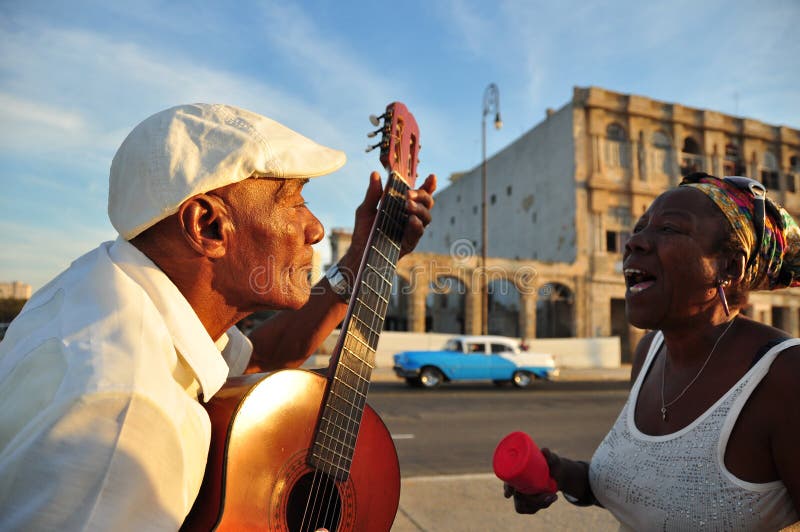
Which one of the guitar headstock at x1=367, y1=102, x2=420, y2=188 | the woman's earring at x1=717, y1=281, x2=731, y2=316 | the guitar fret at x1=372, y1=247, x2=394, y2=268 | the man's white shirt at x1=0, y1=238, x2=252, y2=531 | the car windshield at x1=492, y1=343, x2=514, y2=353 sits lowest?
the car windshield at x1=492, y1=343, x2=514, y2=353

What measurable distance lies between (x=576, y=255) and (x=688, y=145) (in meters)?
10.1

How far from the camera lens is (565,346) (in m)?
23.6

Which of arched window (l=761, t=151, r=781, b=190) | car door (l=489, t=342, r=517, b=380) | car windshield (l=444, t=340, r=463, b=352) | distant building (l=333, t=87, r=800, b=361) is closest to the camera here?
car door (l=489, t=342, r=517, b=380)

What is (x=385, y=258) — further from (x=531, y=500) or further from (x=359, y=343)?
(x=531, y=500)

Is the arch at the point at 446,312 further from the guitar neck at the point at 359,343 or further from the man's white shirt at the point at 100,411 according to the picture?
the man's white shirt at the point at 100,411

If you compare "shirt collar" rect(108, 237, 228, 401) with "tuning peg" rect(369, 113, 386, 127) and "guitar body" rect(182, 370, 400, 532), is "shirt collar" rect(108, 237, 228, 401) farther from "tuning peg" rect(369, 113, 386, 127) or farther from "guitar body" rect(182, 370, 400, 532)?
"tuning peg" rect(369, 113, 386, 127)

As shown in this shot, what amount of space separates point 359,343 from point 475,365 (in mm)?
14008

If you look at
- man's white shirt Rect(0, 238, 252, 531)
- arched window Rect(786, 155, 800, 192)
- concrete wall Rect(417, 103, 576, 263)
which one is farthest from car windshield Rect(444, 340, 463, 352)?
arched window Rect(786, 155, 800, 192)

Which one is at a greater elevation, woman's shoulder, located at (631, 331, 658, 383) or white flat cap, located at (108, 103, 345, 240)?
white flat cap, located at (108, 103, 345, 240)

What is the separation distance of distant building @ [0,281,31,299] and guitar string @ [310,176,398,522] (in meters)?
21.3

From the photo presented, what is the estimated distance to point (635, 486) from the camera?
181cm

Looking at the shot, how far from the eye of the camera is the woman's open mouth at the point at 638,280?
194 cm

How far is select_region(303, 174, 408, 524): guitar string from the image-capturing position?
145 cm

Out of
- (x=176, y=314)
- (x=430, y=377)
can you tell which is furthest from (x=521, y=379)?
(x=176, y=314)
